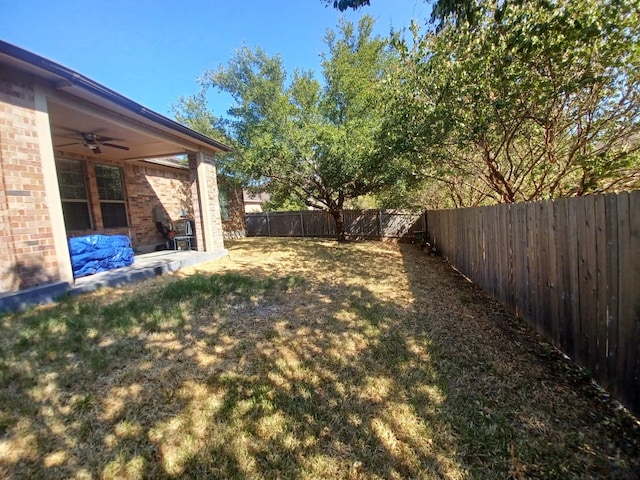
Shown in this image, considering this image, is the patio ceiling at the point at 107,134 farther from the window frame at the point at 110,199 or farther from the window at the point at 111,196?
the window at the point at 111,196

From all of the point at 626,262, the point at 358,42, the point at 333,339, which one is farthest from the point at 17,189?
the point at 358,42

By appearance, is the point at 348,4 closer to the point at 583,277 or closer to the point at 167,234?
the point at 583,277

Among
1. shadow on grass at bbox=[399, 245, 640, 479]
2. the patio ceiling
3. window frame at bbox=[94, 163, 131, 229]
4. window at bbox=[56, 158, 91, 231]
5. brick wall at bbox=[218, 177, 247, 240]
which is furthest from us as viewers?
brick wall at bbox=[218, 177, 247, 240]

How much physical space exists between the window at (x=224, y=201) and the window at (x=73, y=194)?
270 inches

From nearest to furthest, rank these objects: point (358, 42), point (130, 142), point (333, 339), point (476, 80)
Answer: point (333, 339) < point (476, 80) < point (130, 142) < point (358, 42)

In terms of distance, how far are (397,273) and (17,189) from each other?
257 inches

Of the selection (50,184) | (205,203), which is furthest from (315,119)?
(50,184)

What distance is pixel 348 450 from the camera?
6.06 ft

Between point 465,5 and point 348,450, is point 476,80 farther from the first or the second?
point 348,450

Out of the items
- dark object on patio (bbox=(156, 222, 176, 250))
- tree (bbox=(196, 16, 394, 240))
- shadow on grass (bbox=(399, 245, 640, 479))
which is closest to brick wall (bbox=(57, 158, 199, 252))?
dark object on patio (bbox=(156, 222, 176, 250))

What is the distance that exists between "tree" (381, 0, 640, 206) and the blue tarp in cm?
631

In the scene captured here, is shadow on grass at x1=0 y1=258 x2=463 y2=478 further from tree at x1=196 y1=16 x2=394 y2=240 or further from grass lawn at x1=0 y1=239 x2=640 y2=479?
tree at x1=196 y1=16 x2=394 y2=240

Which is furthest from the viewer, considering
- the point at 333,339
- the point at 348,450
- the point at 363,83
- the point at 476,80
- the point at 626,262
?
the point at 363,83

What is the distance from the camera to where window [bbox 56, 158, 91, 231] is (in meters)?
7.18
